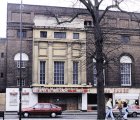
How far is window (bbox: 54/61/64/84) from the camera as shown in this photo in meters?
55.3

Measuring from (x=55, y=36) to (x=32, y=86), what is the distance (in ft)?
25.4

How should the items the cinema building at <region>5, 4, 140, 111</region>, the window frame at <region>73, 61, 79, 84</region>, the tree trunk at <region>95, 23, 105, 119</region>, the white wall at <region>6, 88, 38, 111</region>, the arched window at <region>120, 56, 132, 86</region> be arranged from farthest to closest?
the arched window at <region>120, 56, 132, 86</region> < the window frame at <region>73, 61, 79, 84</region> < the cinema building at <region>5, 4, 140, 111</region> < the white wall at <region>6, 88, 38, 111</region> < the tree trunk at <region>95, 23, 105, 119</region>

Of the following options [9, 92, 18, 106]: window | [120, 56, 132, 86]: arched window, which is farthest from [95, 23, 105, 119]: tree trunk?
[120, 56, 132, 86]: arched window

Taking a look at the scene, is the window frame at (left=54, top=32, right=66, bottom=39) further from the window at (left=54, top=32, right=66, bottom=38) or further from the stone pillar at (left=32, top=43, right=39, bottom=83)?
the stone pillar at (left=32, top=43, right=39, bottom=83)

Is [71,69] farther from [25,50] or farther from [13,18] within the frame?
[13,18]

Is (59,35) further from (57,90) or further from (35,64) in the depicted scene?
(57,90)

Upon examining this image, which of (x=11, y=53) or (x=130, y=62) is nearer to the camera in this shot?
(x=11, y=53)

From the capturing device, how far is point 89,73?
5678cm

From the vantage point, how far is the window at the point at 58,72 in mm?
55350

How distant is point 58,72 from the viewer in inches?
2181

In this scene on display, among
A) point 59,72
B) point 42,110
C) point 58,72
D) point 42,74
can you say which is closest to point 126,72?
point 59,72

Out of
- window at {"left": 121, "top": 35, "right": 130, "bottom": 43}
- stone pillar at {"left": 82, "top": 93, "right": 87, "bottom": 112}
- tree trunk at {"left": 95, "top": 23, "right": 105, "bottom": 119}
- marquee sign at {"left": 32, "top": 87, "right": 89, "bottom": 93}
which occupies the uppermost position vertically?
window at {"left": 121, "top": 35, "right": 130, "bottom": 43}

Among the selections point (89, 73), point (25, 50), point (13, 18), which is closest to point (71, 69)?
point (89, 73)

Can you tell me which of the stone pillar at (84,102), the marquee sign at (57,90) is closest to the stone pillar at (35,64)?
the marquee sign at (57,90)
